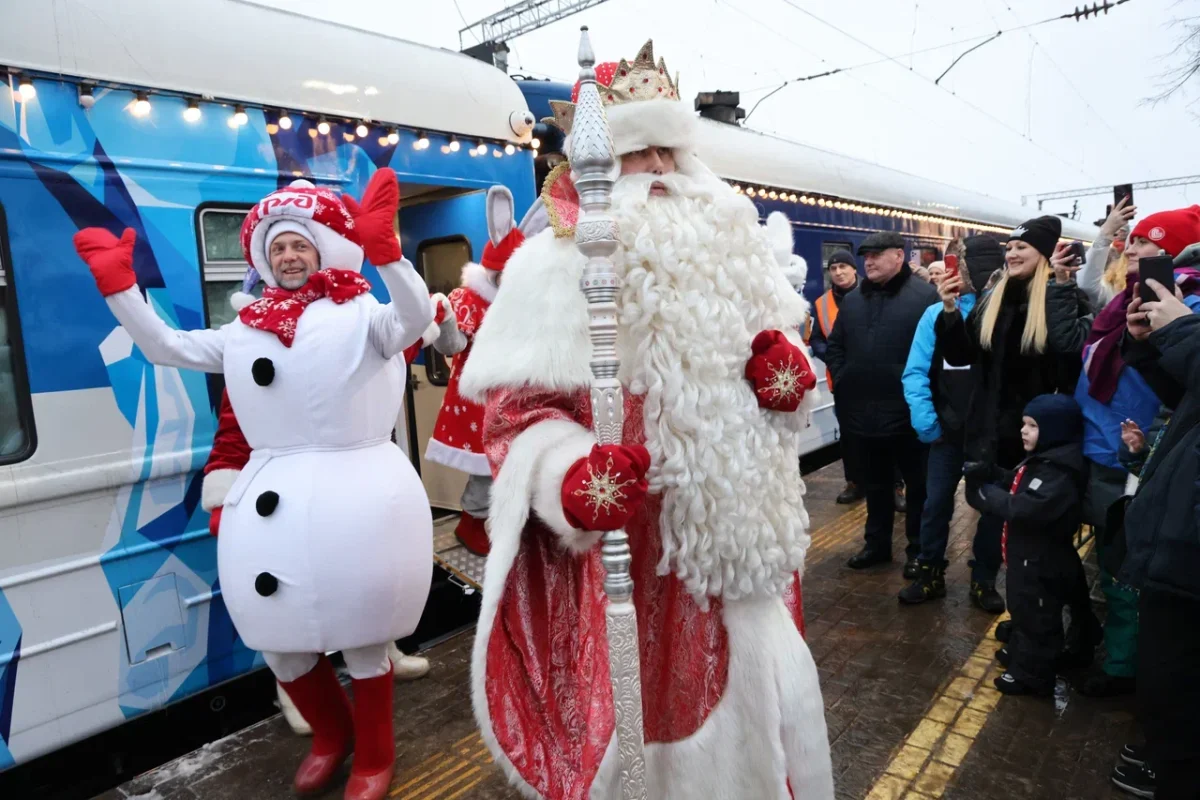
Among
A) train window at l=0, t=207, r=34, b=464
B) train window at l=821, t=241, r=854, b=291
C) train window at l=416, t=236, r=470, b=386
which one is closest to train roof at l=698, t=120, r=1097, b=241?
train window at l=821, t=241, r=854, b=291

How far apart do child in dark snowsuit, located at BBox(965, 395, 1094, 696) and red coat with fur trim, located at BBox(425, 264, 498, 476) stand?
2758mm

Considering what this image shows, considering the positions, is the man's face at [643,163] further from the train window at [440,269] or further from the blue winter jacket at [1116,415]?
the train window at [440,269]

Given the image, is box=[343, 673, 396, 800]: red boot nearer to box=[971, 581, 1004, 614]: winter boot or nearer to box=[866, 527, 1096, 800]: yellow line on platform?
box=[866, 527, 1096, 800]: yellow line on platform

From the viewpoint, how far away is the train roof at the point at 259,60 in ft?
9.61

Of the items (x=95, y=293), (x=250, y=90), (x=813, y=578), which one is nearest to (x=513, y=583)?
(x=95, y=293)

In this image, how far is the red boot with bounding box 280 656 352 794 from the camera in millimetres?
2982

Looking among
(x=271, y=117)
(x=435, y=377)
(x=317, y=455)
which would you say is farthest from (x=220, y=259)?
(x=435, y=377)

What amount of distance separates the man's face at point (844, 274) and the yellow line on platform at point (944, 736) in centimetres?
344

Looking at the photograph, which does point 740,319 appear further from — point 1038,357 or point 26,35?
point 26,35

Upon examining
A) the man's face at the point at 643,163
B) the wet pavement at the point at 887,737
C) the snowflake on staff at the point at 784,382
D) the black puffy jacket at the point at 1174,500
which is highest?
the man's face at the point at 643,163

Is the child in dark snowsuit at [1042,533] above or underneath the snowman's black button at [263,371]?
underneath

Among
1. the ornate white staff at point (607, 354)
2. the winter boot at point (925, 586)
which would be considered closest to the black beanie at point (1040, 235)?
the winter boot at point (925, 586)

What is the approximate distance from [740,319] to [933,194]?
1028cm

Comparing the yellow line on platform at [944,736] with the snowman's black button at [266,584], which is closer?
the snowman's black button at [266,584]
